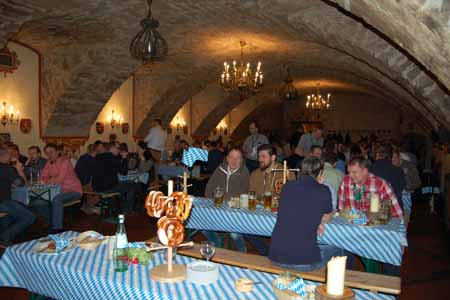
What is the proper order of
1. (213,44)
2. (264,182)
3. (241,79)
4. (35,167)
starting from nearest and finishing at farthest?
(264,182), (35,167), (241,79), (213,44)

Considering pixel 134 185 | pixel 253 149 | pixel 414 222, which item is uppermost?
pixel 253 149

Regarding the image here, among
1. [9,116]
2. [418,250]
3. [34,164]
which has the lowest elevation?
[418,250]

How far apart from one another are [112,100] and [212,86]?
14.9ft

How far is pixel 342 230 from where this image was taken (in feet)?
12.5

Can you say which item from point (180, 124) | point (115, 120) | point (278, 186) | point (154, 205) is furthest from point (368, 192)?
point (180, 124)

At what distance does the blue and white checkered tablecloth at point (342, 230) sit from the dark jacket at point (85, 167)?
3.79 m

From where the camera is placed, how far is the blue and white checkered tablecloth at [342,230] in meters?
3.63

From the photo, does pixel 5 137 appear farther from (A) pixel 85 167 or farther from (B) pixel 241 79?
(B) pixel 241 79

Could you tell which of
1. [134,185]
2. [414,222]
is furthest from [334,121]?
[134,185]

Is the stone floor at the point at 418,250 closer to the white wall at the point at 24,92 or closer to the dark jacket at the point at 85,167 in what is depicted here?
the dark jacket at the point at 85,167

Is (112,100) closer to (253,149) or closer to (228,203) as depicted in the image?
(253,149)

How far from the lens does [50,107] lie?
9680 mm

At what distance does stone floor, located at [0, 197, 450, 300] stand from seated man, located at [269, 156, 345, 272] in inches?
71.3

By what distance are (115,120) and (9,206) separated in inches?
274
